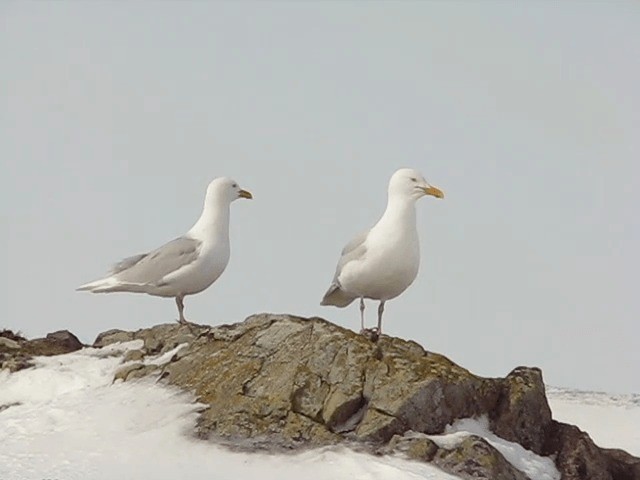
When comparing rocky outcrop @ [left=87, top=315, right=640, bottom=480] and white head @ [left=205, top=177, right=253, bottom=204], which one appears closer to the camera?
rocky outcrop @ [left=87, top=315, right=640, bottom=480]

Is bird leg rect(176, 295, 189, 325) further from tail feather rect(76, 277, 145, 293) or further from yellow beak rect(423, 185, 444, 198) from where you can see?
yellow beak rect(423, 185, 444, 198)

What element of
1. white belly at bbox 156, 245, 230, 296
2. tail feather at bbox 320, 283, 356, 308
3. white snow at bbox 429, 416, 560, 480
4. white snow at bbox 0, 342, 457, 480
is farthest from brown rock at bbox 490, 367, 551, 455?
white belly at bbox 156, 245, 230, 296

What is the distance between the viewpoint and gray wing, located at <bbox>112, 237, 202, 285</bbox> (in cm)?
1345

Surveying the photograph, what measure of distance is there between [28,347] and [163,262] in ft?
8.30

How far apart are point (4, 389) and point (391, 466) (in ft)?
18.4

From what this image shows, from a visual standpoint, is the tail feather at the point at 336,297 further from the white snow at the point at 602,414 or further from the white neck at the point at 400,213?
the white snow at the point at 602,414

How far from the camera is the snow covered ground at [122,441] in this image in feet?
31.9

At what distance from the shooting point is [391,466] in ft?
31.2

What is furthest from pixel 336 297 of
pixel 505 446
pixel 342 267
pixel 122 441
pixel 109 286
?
pixel 122 441

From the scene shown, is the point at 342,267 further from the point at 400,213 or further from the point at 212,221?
the point at 212,221

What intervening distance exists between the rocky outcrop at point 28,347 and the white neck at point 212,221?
271 cm

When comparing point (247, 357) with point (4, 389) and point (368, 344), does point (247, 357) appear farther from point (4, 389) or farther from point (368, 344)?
point (4, 389)

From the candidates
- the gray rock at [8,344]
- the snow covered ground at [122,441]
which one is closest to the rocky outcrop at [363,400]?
the snow covered ground at [122,441]

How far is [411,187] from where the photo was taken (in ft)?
41.6
